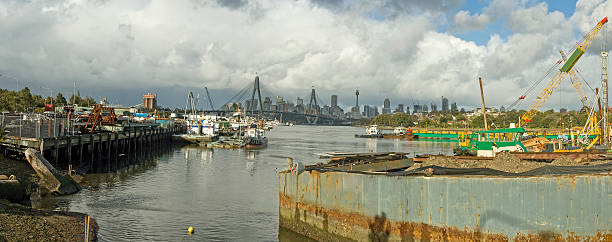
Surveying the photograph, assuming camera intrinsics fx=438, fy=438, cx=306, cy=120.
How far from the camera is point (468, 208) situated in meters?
11.3

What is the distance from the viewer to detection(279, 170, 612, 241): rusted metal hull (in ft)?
34.3

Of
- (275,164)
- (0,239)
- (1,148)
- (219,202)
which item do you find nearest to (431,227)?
(0,239)

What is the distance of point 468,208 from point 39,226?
13643mm

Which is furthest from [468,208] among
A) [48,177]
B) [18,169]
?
[18,169]

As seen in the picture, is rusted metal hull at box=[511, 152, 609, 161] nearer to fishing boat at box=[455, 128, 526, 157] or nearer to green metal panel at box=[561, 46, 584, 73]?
fishing boat at box=[455, 128, 526, 157]

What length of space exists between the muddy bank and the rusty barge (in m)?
8.97

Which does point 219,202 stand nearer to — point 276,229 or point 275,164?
point 276,229

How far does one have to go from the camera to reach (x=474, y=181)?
11.2 metres

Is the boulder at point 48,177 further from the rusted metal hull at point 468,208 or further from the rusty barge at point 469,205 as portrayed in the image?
the rusted metal hull at point 468,208

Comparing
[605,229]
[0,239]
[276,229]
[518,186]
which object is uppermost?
[518,186]

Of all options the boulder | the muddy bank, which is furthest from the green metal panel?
the muddy bank

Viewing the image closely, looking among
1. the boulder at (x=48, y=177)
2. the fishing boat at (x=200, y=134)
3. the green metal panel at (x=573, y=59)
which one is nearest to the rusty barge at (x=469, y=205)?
the boulder at (x=48, y=177)

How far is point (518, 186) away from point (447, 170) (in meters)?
2.31

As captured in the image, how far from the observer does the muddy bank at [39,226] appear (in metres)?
13.4
